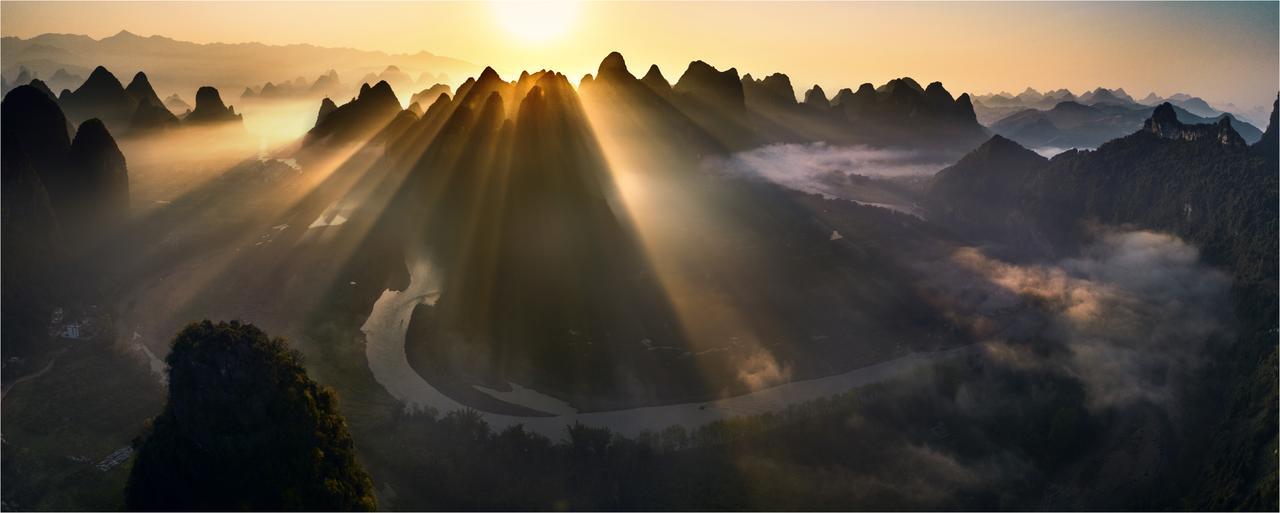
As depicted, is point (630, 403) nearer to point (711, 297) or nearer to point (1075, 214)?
point (711, 297)

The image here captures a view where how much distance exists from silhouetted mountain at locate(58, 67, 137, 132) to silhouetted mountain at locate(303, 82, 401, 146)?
38596 millimetres

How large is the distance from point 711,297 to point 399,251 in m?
43.8

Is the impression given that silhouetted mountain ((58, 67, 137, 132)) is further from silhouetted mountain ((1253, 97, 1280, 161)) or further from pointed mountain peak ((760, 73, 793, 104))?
silhouetted mountain ((1253, 97, 1280, 161))

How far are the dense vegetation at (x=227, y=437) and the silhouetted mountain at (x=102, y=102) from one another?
141 m

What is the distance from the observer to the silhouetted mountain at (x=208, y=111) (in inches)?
6363

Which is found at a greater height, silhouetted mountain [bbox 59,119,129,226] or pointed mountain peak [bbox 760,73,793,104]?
pointed mountain peak [bbox 760,73,793,104]

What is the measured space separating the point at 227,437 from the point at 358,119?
412 feet

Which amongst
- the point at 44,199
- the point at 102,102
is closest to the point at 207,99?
the point at 102,102

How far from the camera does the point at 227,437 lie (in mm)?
41938

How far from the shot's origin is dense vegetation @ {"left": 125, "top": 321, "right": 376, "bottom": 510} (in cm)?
4172

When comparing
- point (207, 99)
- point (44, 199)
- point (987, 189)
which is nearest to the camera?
point (44, 199)

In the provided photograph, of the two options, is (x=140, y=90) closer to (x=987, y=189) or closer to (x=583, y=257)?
(x=583, y=257)

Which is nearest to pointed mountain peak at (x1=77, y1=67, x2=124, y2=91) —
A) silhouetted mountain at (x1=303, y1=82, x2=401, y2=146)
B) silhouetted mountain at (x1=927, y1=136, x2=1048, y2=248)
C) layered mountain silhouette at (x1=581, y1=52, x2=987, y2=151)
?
silhouetted mountain at (x1=303, y1=82, x2=401, y2=146)

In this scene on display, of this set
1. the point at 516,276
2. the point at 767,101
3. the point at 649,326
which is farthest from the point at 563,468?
the point at 767,101
